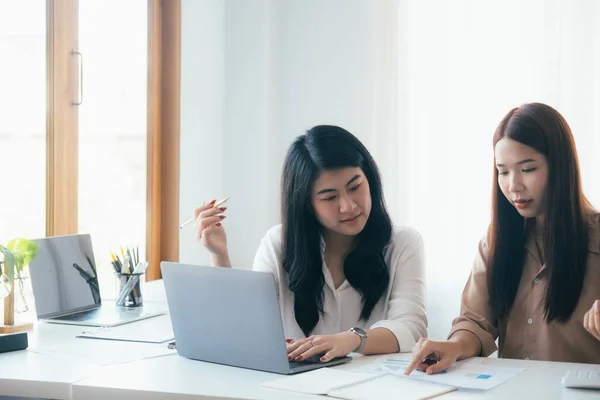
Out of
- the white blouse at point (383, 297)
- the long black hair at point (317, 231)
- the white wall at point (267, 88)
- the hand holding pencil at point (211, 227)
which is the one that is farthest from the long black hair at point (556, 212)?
the white wall at point (267, 88)

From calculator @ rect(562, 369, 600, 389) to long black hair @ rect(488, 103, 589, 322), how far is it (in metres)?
0.37

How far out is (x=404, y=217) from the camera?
139 inches

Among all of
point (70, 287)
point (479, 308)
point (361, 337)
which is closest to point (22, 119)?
point (70, 287)

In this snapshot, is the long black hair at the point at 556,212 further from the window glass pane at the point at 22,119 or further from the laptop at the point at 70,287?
the window glass pane at the point at 22,119

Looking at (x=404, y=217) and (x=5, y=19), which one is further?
(x=404, y=217)

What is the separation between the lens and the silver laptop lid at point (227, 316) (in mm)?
1490

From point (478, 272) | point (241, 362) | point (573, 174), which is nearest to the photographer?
point (241, 362)

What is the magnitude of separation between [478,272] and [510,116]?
40 centimetres

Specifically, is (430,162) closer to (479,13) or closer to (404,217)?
(404,217)

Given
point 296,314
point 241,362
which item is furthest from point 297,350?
point 296,314

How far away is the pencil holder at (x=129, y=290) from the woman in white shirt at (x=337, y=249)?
18.7 inches

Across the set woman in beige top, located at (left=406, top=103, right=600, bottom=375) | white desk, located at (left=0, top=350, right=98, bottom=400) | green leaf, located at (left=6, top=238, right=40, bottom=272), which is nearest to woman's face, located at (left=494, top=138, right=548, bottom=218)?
woman in beige top, located at (left=406, top=103, right=600, bottom=375)

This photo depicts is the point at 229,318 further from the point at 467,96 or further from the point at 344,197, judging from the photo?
the point at 467,96

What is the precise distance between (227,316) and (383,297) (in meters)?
0.57
